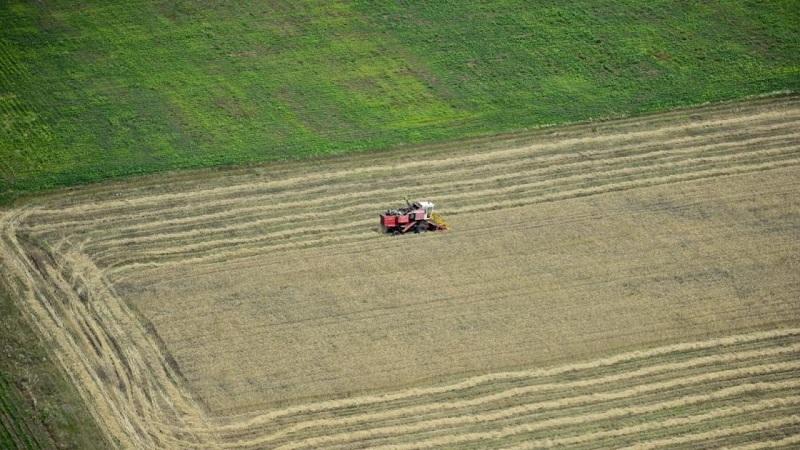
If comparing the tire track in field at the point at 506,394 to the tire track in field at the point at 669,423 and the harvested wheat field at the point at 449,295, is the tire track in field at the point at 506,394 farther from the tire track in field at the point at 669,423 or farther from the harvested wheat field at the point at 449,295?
the tire track in field at the point at 669,423

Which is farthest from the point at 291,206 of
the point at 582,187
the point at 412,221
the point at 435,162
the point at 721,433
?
the point at 721,433

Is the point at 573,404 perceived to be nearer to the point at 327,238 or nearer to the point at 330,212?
the point at 327,238

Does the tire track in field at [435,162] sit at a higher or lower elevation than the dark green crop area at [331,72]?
lower

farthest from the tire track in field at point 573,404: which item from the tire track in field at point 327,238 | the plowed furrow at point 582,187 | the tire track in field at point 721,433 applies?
the plowed furrow at point 582,187

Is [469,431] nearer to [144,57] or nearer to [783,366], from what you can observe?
[783,366]

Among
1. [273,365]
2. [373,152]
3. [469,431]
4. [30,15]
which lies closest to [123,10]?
A: [30,15]

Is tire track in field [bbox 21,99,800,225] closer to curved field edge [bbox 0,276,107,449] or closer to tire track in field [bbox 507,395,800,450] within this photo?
curved field edge [bbox 0,276,107,449]
